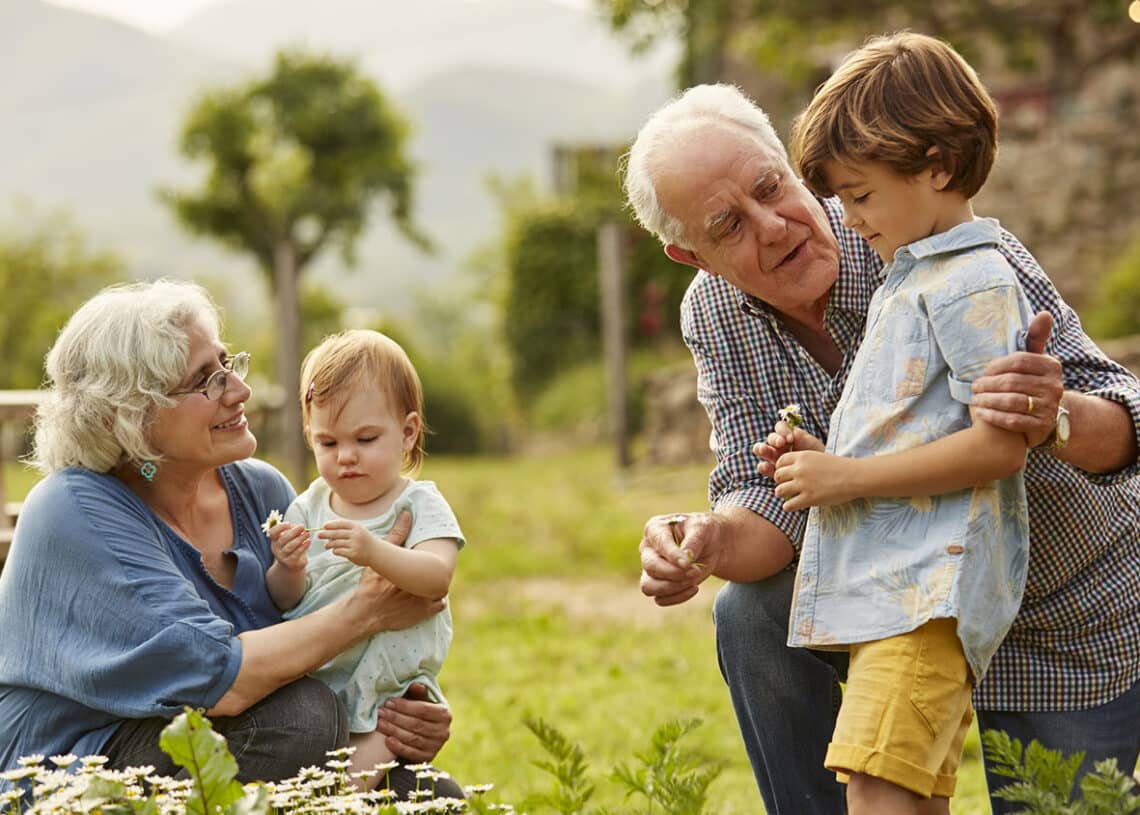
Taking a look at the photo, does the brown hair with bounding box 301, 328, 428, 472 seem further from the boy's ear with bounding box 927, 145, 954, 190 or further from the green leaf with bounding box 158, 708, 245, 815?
the boy's ear with bounding box 927, 145, 954, 190

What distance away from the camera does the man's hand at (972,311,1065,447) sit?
7.32 ft

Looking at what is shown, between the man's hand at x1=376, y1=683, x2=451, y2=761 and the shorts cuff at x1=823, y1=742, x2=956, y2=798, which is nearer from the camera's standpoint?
the shorts cuff at x1=823, y1=742, x2=956, y2=798

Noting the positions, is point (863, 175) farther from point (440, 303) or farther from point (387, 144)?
point (440, 303)

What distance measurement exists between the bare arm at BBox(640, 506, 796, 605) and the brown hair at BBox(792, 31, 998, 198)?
→ 0.72 m

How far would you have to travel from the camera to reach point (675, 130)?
9.39ft

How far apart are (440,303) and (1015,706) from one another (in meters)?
88.3

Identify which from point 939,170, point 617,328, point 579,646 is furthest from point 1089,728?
point 617,328

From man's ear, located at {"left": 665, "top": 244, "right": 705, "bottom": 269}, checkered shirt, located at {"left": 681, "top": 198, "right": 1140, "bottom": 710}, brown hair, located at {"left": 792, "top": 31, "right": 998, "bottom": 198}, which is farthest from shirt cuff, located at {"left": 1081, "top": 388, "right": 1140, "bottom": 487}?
man's ear, located at {"left": 665, "top": 244, "right": 705, "bottom": 269}

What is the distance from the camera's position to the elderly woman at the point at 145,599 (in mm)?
2701

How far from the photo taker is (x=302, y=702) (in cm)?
281

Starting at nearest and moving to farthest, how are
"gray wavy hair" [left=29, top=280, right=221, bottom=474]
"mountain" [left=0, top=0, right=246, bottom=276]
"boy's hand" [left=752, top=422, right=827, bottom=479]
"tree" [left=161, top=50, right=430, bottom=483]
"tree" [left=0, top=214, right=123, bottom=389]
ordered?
"boy's hand" [left=752, top=422, right=827, bottom=479] < "gray wavy hair" [left=29, top=280, right=221, bottom=474] < "tree" [left=161, top=50, right=430, bottom=483] < "tree" [left=0, top=214, right=123, bottom=389] < "mountain" [left=0, top=0, right=246, bottom=276]

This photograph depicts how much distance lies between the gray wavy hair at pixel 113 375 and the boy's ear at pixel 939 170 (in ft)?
5.00

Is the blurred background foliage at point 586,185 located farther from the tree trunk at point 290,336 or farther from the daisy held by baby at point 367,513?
the daisy held by baby at point 367,513

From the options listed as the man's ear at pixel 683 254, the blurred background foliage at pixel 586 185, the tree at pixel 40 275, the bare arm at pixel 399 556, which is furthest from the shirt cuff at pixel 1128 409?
the tree at pixel 40 275
